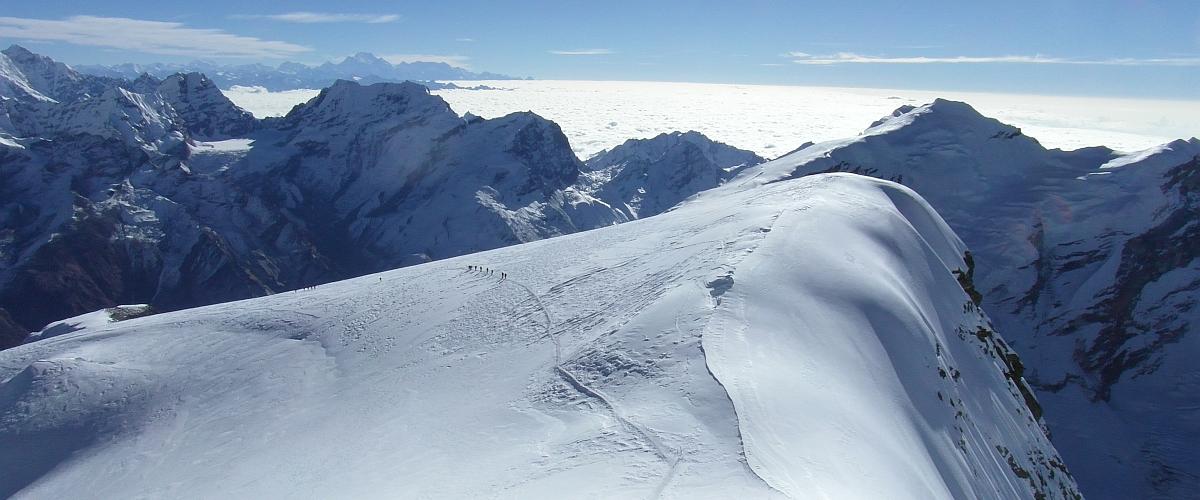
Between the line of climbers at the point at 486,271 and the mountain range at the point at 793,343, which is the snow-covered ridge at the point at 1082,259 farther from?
the line of climbers at the point at 486,271

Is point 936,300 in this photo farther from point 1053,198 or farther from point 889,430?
point 1053,198

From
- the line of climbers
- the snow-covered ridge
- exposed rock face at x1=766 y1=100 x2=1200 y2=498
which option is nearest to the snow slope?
the line of climbers

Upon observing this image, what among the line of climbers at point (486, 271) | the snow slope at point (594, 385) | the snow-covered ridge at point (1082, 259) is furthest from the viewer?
the snow-covered ridge at point (1082, 259)

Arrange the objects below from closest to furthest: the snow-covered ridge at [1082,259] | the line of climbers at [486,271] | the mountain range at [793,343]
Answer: the mountain range at [793,343]
the line of climbers at [486,271]
the snow-covered ridge at [1082,259]

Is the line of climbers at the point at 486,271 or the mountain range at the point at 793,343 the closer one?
the mountain range at the point at 793,343

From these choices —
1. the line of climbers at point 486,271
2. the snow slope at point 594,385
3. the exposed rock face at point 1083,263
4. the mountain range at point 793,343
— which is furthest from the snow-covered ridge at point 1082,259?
the line of climbers at point 486,271
